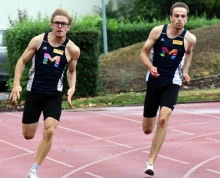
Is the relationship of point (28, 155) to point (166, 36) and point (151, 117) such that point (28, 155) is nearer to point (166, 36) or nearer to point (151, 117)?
point (151, 117)

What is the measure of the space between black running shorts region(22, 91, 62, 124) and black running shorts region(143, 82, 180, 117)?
4.19 feet

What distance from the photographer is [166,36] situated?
925 centimetres

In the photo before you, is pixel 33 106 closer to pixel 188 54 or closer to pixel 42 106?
pixel 42 106

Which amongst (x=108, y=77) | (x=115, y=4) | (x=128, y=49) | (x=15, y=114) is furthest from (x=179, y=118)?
(x=115, y=4)

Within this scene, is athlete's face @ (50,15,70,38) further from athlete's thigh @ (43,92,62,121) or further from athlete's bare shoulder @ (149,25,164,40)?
A: athlete's bare shoulder @ (149,25,164,40)

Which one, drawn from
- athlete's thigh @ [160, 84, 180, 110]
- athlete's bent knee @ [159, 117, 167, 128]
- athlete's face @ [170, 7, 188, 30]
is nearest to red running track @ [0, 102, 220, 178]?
athlete's bent knee @ [159, 117, 167, 128]

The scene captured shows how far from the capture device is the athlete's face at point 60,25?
854 centimetres

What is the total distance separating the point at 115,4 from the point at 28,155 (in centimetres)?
3926

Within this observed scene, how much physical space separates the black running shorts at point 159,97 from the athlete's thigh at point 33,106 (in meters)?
1.45

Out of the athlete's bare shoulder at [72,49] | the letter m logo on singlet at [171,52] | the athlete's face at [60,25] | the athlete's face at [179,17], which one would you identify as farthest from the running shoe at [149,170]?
the athlete's face at [60,25]

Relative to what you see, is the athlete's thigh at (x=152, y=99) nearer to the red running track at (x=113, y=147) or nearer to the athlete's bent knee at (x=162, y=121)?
the athlete's bent knee at (x=162, y=121)

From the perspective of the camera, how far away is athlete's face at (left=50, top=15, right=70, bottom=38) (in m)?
8.54

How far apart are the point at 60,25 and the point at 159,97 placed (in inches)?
67.2

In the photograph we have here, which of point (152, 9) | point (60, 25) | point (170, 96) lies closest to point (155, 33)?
point (170, 96)
